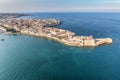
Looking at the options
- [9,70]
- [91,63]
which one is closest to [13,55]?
[9,70]

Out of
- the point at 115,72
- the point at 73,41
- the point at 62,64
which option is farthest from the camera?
the point at 73,41

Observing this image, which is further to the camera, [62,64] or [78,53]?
[78,53]

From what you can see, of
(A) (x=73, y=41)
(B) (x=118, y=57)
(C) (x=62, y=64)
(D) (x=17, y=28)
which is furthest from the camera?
(D) (x=17, y=28)

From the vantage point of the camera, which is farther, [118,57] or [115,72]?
[118,57]

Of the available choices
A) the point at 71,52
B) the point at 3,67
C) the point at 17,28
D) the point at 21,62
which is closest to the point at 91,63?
the point at 71,52

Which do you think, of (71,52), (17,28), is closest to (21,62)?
(71,52)

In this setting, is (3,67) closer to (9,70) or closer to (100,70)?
(9,70)

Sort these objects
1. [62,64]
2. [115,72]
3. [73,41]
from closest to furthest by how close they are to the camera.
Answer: [115,72]
[62,64]
[73,41]

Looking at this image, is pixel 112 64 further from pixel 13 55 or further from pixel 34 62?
pixel 13 55

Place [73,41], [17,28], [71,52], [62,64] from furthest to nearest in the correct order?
1. [17,28]
2. [73,41]
3. [71,52]
4. [62,64]
